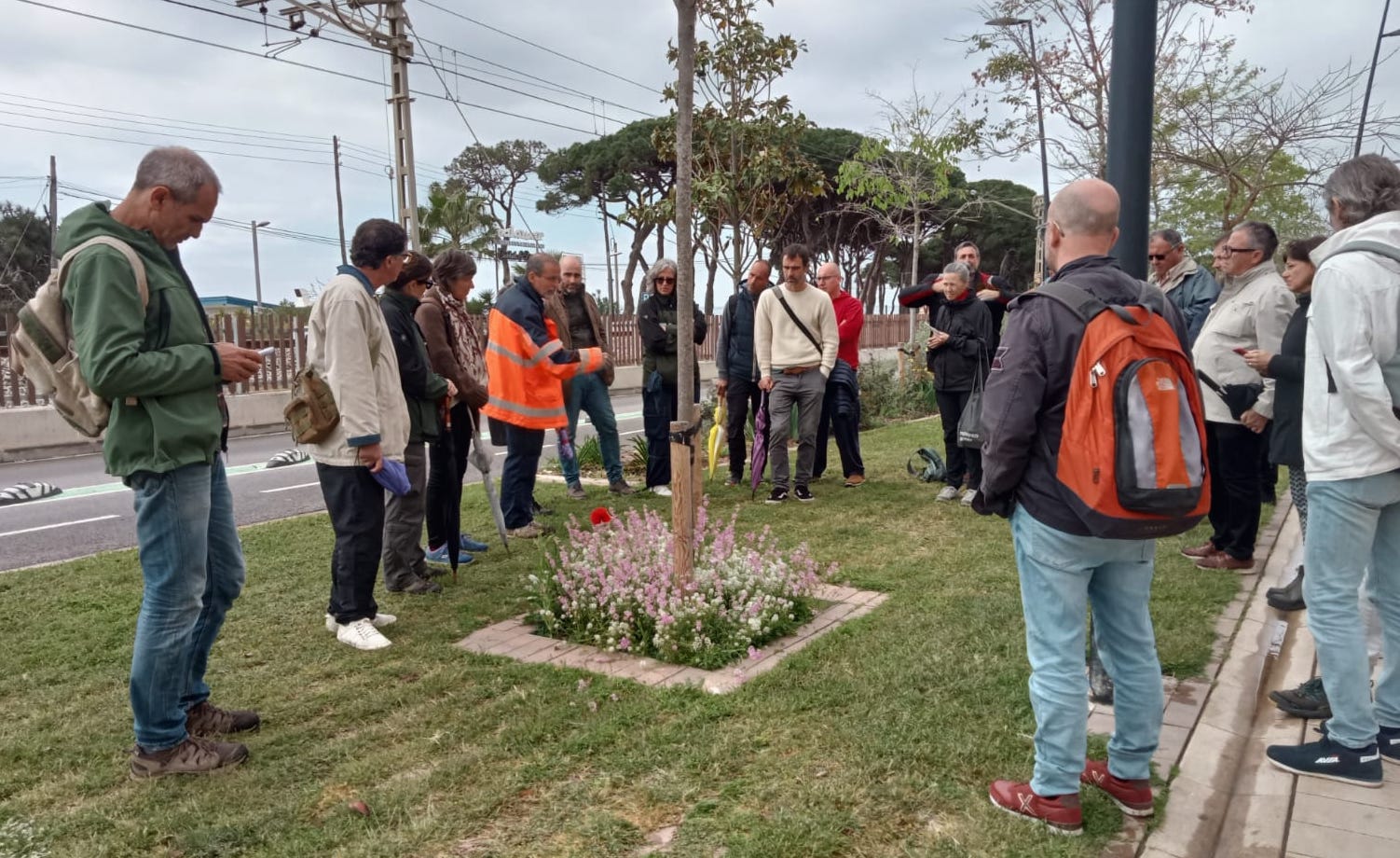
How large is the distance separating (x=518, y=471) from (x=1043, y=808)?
472cm

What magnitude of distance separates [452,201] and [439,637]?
33117 millimetres

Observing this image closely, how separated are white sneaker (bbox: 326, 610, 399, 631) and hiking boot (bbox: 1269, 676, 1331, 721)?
154 inches

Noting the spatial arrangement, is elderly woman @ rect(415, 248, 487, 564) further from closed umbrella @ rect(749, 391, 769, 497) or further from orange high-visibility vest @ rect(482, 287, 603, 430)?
closed umbrella @ rect(749, 391, 769, 497)

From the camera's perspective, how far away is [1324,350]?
3.03 m

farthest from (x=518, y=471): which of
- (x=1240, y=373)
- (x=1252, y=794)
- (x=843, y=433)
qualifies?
(x=1252, y=794)

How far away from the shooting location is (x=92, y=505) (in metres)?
9.56

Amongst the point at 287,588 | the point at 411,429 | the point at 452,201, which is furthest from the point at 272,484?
the point at 452,201

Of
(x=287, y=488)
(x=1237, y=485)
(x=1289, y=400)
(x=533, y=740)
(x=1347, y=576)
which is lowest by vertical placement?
(x=287, y=488)

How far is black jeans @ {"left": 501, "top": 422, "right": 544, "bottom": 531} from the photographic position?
22.5 feet

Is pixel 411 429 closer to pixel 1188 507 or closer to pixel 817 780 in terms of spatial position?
pixel 817 780

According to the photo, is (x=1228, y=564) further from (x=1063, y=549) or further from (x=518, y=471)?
(x=518, y=471)

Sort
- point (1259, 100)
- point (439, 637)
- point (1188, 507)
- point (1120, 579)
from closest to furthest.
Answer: point (1188, 507) < point (1120, 579) < point (439, 637) < point (1259, 100)

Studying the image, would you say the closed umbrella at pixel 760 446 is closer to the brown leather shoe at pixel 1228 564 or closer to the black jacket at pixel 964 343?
the black jacket at pixel 964 343

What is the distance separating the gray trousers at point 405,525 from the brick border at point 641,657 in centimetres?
91
